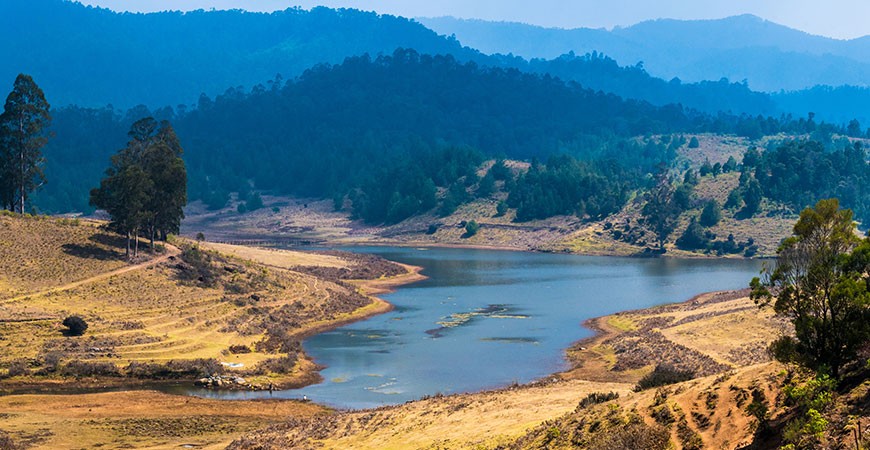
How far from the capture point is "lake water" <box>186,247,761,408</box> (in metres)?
73.8

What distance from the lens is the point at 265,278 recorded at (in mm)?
115125

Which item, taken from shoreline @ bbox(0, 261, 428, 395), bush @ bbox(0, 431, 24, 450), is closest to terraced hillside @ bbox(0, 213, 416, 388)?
shoreline @ bbox(0, 261, 428, 395)

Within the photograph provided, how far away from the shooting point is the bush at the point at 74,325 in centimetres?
7956

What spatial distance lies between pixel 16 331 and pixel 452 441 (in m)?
48.0

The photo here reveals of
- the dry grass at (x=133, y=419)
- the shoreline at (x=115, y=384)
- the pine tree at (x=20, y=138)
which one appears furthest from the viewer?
the pine tree at (x=20, y=138)

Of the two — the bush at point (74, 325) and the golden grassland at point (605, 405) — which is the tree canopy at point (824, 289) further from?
the bush at point (74, 325)

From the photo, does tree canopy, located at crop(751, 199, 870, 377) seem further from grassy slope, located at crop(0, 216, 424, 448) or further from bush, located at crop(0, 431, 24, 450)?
bush, located at crop(0, 431, 24, 450)

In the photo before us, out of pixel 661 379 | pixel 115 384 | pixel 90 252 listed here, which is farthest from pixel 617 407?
pixel 90 252

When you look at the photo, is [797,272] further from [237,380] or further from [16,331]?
[16,331]

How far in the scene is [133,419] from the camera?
59.8 metres

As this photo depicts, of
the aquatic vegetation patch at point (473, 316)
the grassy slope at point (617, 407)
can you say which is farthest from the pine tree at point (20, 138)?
the grassy slope at point (617, 407)

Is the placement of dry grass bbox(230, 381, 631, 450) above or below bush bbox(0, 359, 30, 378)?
above

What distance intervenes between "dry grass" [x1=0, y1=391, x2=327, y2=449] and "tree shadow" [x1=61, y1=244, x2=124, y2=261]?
35.8 meters

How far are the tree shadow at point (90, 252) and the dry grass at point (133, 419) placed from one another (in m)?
35.8
